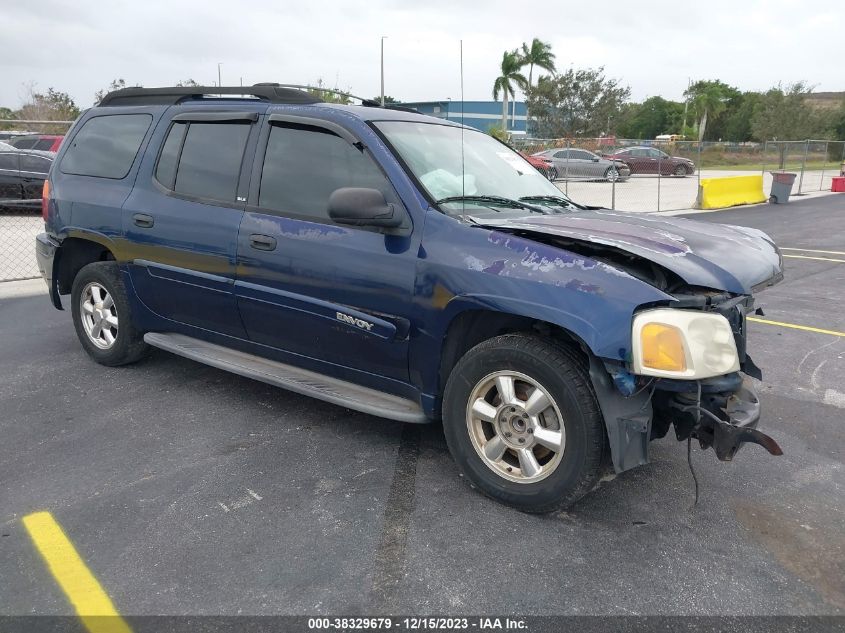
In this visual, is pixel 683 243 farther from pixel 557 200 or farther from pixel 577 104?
pixel 577 104

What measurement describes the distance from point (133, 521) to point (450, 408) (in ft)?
4.96

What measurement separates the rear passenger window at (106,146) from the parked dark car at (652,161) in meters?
27.0

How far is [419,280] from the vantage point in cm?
330

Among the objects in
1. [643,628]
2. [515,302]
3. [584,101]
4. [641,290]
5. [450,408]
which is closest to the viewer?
[643,628]

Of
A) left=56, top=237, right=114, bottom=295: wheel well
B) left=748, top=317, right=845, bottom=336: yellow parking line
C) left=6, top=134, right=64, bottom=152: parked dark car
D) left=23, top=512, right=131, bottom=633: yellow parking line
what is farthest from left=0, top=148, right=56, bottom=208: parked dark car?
left=748, top=317, right=845, bottom=336: yellow parking line

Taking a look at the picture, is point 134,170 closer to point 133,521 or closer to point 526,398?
point 133,521

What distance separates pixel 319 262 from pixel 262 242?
44 centimetres

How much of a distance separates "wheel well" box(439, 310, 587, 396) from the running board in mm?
263

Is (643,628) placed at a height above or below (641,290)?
below

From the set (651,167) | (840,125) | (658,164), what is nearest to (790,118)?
(840,125)

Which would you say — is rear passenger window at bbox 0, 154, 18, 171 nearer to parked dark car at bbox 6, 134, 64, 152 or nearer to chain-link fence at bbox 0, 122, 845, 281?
chain-link fence at bbox 0, 122, 845, 281

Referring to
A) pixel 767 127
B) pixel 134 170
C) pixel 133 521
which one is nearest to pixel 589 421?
pixel 133 521

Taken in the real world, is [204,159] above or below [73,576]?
above

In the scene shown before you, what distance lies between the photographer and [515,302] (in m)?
2.99
